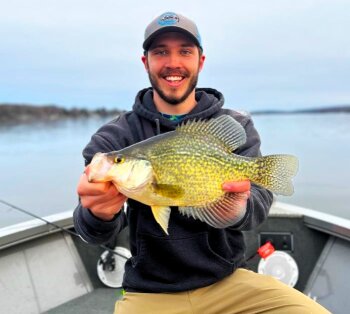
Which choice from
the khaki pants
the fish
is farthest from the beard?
the khaki pants

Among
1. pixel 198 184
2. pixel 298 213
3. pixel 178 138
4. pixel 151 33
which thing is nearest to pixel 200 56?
pixel 151 33

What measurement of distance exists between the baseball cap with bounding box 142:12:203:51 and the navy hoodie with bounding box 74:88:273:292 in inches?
19.7

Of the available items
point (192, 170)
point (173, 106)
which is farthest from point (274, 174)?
point (173, 106)

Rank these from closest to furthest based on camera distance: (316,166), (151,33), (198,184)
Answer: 1. (198,184)
2. (151,33)
3. (316,166)

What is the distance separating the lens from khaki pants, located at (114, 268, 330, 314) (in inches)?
93.5

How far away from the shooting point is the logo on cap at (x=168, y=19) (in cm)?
273

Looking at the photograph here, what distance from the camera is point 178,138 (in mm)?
2102

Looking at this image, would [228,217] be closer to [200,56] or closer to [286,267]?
[200,56]

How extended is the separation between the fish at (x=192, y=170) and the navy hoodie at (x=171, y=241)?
0.91 feet

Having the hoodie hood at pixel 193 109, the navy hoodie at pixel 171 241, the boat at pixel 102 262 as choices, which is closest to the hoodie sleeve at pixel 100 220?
the navy hoodie at pixel 171 241

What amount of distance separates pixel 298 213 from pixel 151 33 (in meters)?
2.30

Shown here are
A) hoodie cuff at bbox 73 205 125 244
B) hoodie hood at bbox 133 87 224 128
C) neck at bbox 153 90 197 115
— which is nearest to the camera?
hoodie cuff at bbox 73 205 125 244

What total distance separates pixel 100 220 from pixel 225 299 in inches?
34.1

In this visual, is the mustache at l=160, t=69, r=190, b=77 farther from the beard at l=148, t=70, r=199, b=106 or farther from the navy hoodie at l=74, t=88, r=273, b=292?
the navy hoodie at l=74, t=88, r=273, b=292
